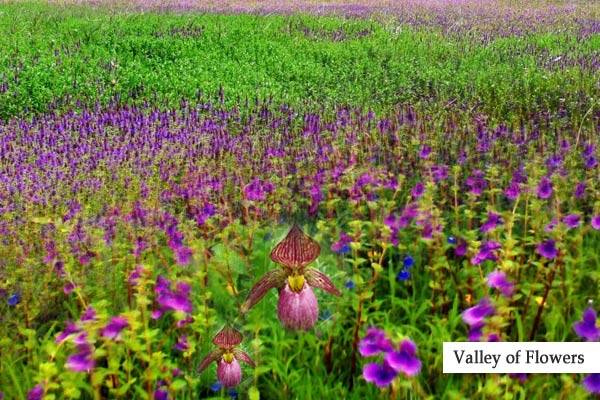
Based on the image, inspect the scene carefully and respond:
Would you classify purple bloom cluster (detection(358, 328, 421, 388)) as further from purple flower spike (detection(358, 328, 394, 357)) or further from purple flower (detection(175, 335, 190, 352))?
purple flower (detection(175, 335, 190, 352))

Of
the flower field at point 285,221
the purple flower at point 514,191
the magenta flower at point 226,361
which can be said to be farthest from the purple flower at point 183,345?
the purple flower at point 514,191

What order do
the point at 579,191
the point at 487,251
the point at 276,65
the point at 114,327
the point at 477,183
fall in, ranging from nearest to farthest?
1. the point at 114,327
2. the point at 487,251
3. the point at 579,191
4. the point at 477,183
5. the point at 276,65

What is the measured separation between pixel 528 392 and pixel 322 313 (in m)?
0.80

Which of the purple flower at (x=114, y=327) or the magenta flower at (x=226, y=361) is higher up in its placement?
the purple flower at (x=114, y=327)

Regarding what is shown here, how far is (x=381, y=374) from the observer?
1692mm

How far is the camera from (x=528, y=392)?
2191mm

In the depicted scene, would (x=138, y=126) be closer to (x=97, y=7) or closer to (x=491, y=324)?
(x=491, y=324)

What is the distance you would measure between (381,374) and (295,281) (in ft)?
1.04

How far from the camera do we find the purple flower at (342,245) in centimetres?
289

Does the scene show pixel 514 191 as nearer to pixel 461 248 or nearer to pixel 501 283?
pixel 461 248

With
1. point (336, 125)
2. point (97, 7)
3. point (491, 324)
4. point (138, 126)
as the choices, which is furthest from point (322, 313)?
point (97, 7)

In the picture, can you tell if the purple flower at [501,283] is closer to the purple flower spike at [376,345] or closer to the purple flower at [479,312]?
the purple flower at [479,312]

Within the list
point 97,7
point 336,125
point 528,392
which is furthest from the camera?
point 97,7

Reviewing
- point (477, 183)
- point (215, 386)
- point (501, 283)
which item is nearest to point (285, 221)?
point (477, 183)
